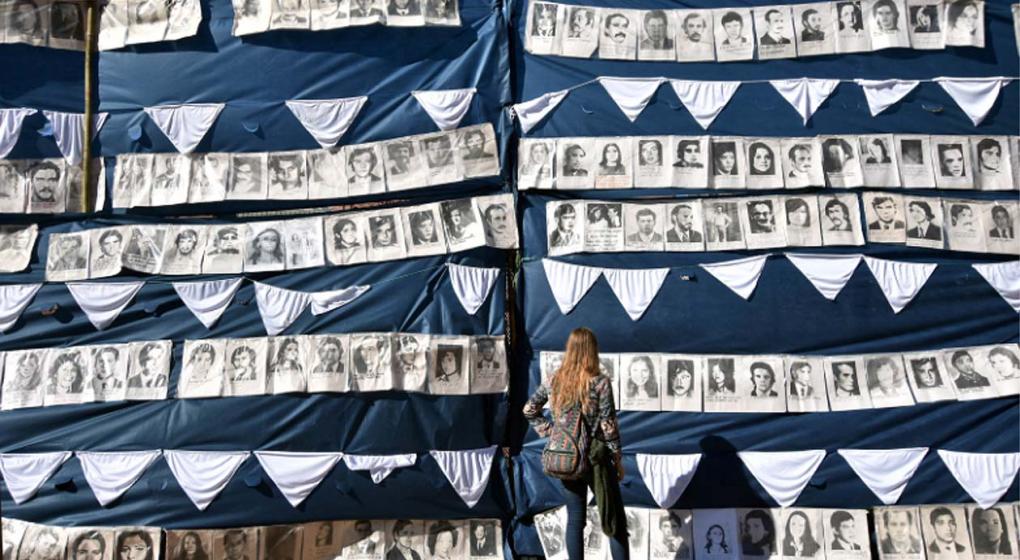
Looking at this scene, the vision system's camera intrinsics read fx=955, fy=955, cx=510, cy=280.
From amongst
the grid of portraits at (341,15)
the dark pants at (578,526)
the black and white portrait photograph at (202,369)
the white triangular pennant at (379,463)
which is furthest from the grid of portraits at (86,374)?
the dark pants at (578,526)

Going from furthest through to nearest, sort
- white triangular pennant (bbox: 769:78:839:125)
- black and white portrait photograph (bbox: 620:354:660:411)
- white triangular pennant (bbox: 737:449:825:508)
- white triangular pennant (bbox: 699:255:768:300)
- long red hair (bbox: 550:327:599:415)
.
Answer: white triangular pennant (bbox: 769:78:839:125)
white triangular pennant (bbox: 699:255:768:300)
black and white portrait photograph (bbox: 620:354:660:411)
white triangular pennant (bbox: 737:449:825:508)
long red hair (bbox: 550:327:599:415)

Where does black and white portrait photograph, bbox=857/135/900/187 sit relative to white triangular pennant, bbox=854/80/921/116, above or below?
below

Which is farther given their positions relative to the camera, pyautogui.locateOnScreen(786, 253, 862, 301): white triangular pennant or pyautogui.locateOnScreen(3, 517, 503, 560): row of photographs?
pyautogui.locateOnScreen(786, 253, 862, 301): white triangular pennant

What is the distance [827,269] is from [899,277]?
57 centimetres

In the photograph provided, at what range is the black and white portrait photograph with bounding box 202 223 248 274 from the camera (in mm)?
7805

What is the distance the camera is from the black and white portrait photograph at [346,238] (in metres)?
7.80

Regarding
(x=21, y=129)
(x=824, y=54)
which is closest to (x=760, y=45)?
(x=824, y=54)

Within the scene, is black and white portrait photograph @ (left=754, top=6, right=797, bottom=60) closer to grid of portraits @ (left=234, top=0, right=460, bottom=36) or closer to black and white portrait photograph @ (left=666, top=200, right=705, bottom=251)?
black and white portrait photograph @ (left=666, top=200, right=705, bottom=251)

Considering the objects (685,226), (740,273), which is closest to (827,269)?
(740,273)

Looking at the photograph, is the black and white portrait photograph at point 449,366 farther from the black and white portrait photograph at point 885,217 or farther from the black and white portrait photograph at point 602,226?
the black and white portrait photograph at point 885,217

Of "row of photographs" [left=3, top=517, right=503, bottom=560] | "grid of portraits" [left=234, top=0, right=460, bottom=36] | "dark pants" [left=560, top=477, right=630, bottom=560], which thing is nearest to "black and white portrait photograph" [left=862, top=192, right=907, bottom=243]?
"dark pants" [left=560, top=477, right=630, bottom=560]

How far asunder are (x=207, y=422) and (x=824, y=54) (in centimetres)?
585

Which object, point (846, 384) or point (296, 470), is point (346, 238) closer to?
→ point (296, 470)

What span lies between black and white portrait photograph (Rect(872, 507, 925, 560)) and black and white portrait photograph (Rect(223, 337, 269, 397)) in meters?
4.90
